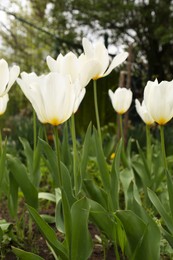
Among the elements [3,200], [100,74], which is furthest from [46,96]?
[3,200]

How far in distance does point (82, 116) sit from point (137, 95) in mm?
876

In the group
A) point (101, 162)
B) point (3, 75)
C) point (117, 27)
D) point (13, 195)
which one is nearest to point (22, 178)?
point (13, 195)

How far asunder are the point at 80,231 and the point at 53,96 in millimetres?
362

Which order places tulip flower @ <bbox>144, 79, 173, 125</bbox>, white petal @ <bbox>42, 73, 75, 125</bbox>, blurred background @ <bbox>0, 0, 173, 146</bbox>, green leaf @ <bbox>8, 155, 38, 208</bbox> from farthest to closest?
blurred background @ <bbox>0, 0, 173, 146</bbox>, green leaf @ <bbox>8, 155, 38, 208</bbox>, tulip flower @ <bbox>144, 79, 173, 125</bbox>, white petal @ <bbox>42, 73, 75, 125</bbox>

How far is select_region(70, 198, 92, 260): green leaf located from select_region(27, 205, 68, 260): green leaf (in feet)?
0.09

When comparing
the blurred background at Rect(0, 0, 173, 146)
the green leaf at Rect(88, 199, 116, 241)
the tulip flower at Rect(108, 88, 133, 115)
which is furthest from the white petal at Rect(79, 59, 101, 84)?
the blurred background at Rect(0, 0, 173, 146)

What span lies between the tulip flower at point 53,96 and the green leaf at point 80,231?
8.5 inches

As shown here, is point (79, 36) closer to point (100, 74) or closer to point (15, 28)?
point (15, 28)

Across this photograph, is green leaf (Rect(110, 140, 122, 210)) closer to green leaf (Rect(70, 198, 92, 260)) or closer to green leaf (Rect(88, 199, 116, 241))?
green leaf (Rect(88, 199, 116, 241))

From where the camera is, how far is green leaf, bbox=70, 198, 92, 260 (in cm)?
104

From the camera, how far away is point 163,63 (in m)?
9.69

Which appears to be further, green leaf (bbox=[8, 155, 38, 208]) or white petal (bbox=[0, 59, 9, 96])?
green leaf (bbox=[8, 155, 38, 208])

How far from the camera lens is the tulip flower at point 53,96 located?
98 centimetres

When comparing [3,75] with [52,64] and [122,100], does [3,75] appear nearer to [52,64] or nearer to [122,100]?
[52,64]
